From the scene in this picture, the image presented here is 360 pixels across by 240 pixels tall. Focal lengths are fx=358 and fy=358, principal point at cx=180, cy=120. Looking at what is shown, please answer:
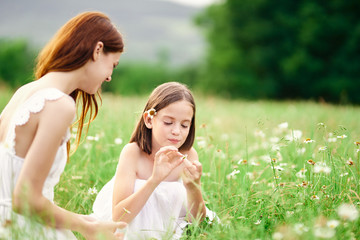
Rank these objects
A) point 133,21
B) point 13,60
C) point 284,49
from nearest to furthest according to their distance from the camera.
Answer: point 284,49 → point 13,60 → point 133,21

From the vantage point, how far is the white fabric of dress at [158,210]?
90.9 inches

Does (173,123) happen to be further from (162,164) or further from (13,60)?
(13,60)

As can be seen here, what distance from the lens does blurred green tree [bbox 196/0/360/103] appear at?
677 inches

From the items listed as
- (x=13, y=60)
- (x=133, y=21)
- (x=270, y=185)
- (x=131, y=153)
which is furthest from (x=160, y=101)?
(x=133, y=21)

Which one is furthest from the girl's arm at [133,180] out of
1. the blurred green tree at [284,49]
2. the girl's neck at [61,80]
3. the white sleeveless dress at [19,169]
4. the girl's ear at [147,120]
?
the blurred green tree at [284,49]

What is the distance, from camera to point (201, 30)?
24.0m

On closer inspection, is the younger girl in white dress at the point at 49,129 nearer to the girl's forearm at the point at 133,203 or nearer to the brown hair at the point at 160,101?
the girl's forearm at the point at 133,203

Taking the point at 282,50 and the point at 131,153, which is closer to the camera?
the point at 131,153

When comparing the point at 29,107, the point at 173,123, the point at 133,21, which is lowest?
the point at 173,123

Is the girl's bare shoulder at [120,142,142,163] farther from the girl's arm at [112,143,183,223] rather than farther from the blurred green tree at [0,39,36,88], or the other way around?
the blurred green tree at [0,39,36,88]

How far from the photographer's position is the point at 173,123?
2.31 metres

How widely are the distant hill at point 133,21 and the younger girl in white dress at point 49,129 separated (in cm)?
6281

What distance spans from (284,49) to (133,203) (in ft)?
60.2

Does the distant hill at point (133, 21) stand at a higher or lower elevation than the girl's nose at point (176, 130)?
higher
